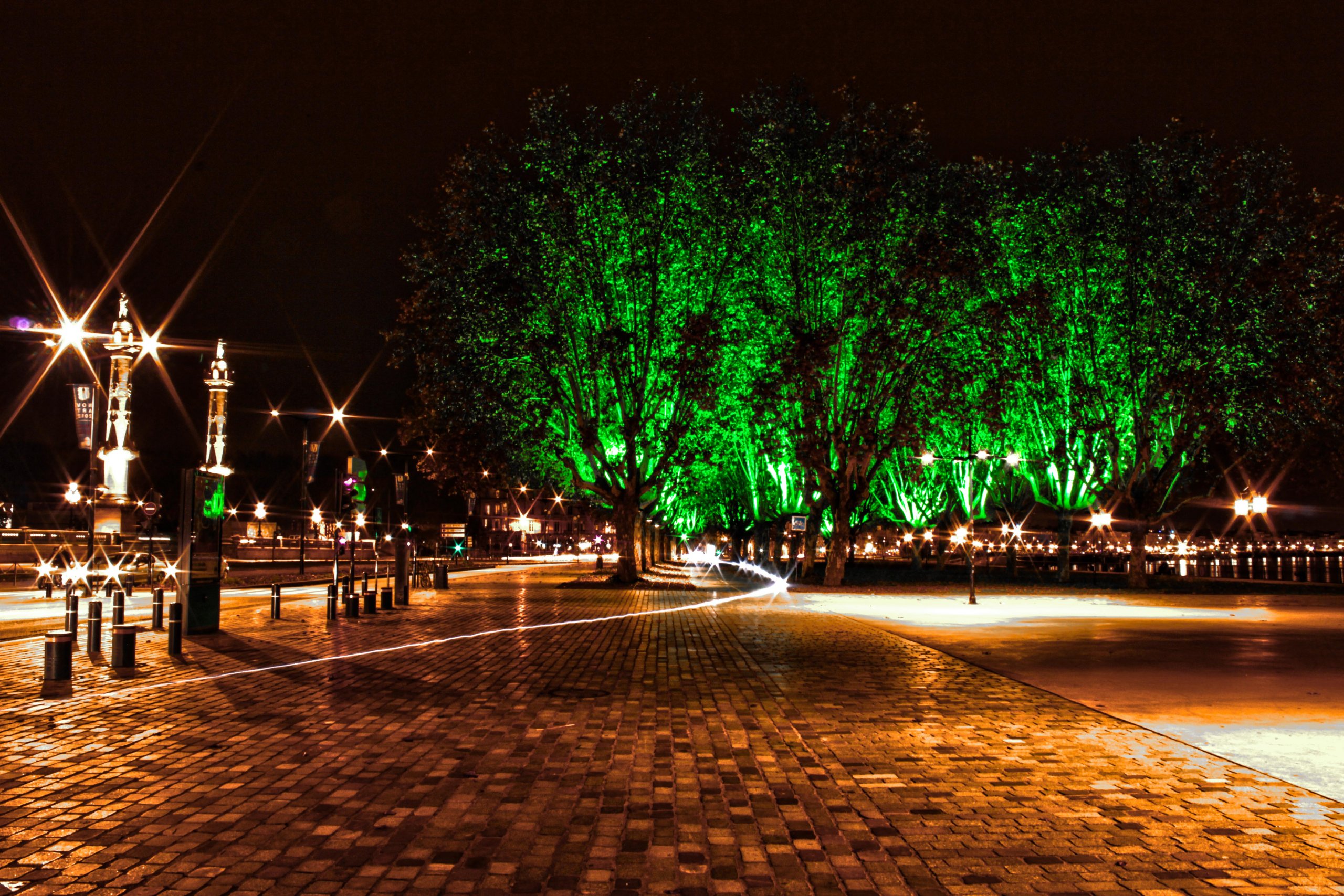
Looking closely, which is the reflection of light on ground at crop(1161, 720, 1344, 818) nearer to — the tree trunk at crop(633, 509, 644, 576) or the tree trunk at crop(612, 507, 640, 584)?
the tree trunk at crop(612, 507, 640, 584)

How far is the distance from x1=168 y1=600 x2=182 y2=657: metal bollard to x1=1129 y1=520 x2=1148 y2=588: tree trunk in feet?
119

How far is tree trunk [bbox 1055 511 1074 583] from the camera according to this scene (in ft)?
155

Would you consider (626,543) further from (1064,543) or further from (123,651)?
(123,651)

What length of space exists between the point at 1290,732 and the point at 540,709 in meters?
6.82

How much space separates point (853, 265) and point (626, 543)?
43.7ft

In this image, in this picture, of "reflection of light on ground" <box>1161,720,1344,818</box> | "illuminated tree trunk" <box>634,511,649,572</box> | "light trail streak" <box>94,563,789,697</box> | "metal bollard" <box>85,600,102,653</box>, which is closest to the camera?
"reflection of light on ground" <box>1161,720,1344,818</box>

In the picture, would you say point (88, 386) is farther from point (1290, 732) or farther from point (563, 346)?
point (1290, 732)

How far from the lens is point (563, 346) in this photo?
3653cm

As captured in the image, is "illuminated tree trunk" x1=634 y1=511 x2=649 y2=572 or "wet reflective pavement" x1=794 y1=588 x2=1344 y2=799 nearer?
"wet reflective pavement" x1=794 y1=588 x2=1344 y2=799

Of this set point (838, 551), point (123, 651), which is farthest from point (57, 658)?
point (838, 551)

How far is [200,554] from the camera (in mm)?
18250

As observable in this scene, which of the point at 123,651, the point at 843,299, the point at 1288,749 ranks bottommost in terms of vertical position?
the point at 1288,749

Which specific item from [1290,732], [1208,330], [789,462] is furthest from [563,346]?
[1290,732]

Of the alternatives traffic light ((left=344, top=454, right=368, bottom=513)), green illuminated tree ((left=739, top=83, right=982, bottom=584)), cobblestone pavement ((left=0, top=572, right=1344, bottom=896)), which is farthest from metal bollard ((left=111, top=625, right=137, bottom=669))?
green illuminated tree ((left=739, top=83, right=982, bottom=584))
